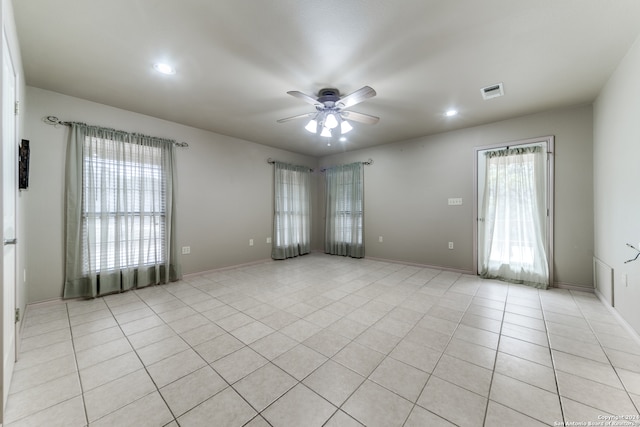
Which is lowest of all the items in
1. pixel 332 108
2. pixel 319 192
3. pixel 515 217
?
pixel 515 217

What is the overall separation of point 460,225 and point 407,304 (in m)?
2.14

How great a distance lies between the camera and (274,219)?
5.43 m

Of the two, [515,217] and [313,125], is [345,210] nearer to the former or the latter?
[313,125]

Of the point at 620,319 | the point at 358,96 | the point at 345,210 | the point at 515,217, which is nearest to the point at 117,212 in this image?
the point at 358,96

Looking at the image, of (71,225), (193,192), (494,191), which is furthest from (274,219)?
(494,191)

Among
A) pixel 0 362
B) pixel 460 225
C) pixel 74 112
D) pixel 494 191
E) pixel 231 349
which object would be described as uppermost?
pixel 74 112

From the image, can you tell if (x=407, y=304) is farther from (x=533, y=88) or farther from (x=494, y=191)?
(x=533, y=88)

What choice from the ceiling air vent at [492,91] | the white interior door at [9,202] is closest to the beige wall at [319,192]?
the ceiling air vent at [492,91]

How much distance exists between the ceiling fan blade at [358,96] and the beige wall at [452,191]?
262 cm

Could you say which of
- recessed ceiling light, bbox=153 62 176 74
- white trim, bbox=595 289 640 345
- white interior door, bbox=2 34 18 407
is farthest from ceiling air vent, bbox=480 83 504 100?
white interior door, bbox=2 34 18 407

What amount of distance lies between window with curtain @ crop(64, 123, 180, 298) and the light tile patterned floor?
14.7 inches

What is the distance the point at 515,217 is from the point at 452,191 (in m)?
1.00

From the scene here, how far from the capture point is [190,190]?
413 centimetres

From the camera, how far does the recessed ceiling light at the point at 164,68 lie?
2.42 m
